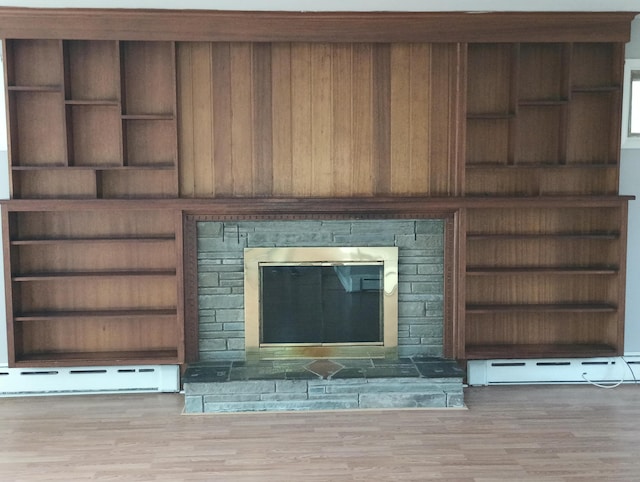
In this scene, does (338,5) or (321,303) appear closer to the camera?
(338,5)

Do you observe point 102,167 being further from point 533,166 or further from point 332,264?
point 533,166

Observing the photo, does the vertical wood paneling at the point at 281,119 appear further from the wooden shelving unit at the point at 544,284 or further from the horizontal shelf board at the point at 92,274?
the wooden shelving unit at the point at 544,284

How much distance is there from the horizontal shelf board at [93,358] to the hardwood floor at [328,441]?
0.26 meters

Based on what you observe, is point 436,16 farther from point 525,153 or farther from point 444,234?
point 444,234

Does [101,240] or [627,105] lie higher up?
[627,105]

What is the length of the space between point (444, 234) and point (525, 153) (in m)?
0.81

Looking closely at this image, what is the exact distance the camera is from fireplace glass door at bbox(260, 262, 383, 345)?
194 inches

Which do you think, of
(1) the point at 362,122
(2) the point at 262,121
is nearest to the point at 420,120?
(1) the point at 362,122

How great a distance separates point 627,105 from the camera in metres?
4.88

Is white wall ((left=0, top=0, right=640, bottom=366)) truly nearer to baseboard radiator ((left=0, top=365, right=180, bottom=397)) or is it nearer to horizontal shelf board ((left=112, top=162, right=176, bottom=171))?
baseboard radiator ((left=0, top=365, right=180, bottom=397))

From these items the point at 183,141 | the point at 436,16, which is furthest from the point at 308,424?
the point at 436,16

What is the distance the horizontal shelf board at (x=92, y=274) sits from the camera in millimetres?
4633

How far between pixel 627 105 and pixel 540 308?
157 cm

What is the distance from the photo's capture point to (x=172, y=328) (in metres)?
4.92
